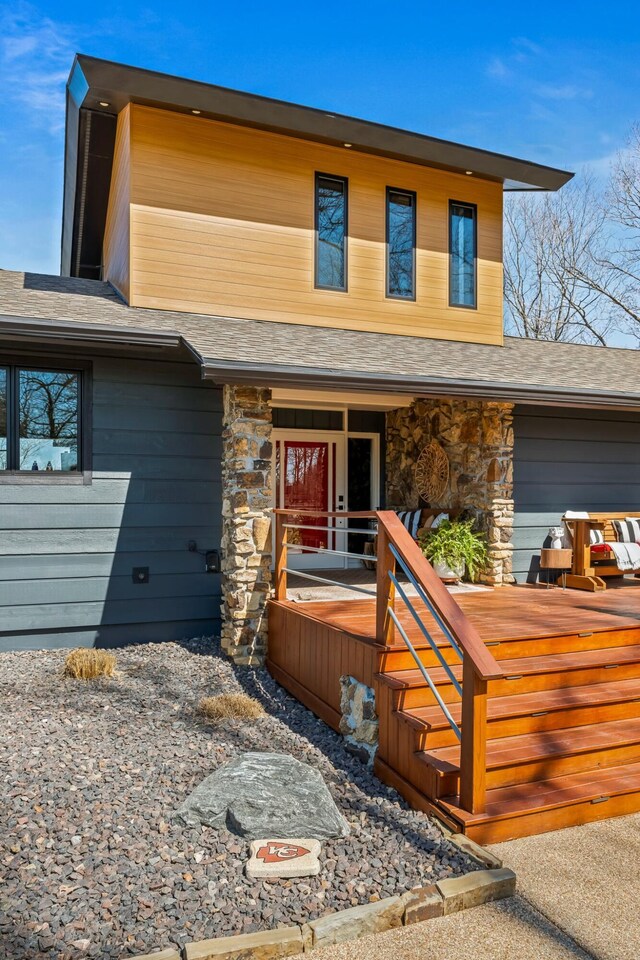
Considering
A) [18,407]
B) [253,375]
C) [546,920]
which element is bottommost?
[546,920]

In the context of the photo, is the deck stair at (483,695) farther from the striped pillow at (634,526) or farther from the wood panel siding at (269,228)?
the wood panel siding at (269,228)

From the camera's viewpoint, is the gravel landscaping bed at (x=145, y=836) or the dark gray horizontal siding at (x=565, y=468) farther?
the dark gray horizontal siding at (x=565, y=468)

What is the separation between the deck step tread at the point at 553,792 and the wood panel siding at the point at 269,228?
5.67 metres

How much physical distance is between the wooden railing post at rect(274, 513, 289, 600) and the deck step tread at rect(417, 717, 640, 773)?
2.51m

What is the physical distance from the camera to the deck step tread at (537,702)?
3.75 meters

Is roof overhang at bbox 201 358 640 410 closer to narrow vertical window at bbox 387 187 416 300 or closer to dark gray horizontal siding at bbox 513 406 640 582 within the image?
dark gray horizontal siding at bbox 513 406 640 582

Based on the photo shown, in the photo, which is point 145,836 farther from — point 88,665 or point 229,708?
point 88,665

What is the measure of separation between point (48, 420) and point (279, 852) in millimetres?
4437

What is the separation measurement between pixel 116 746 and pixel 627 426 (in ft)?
23.7

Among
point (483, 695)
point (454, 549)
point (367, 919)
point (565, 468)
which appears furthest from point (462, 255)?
Result: point (367, 919)

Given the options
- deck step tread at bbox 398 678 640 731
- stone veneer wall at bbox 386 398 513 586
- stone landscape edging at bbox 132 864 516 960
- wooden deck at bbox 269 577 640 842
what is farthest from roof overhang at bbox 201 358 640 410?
stone landscape edging at bbox 132 864 516 960

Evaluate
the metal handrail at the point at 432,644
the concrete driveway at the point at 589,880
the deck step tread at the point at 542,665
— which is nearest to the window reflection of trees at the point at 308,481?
the deck step tread at the point at 542,665

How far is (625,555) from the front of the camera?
23.5ft

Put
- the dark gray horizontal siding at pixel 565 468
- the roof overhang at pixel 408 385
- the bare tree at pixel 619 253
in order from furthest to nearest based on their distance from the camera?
the bare tree at pixel 619 253, the dark gray horizontal siding at pixel 565 468, the roof overhang at pixel 408 385
